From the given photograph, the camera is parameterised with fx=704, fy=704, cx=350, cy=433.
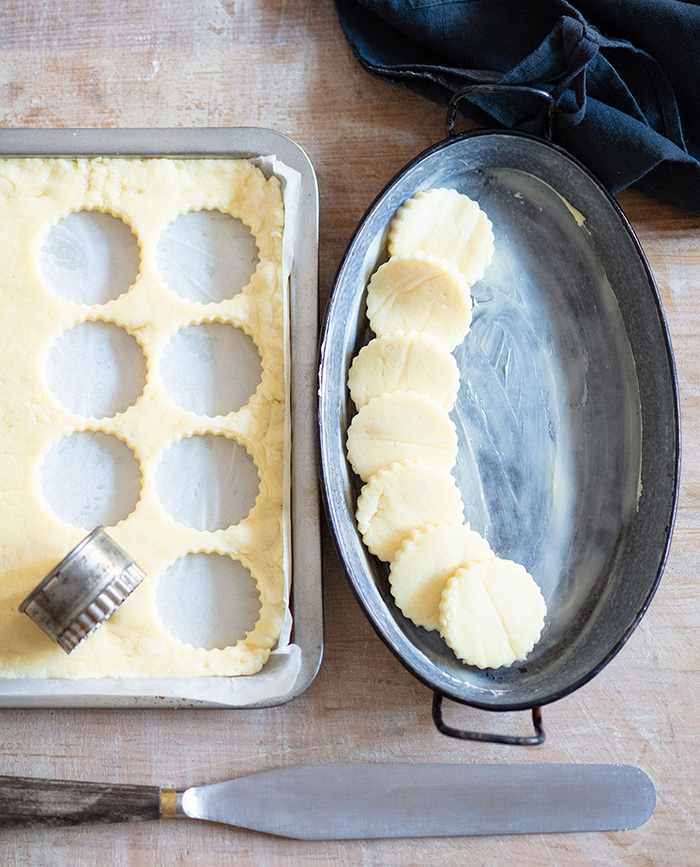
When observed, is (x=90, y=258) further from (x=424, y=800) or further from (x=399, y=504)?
(x=424, y=800)

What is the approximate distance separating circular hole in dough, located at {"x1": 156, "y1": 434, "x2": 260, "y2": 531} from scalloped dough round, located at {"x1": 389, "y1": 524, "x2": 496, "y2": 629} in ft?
0.67

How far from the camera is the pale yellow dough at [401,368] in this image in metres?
0.86

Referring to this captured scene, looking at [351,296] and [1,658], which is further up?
[351,296]

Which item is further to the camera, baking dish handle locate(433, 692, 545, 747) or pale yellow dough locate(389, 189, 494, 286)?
pale yellow dough locate(389, 189, 494, 286)

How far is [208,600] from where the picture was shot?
33.6 inches

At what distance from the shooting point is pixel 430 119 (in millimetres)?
990

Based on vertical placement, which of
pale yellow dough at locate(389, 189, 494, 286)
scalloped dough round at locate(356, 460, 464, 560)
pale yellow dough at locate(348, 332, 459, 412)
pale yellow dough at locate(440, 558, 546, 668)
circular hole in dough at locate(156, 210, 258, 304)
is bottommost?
pale yellow dough at locate(440, 558, 546, 668)

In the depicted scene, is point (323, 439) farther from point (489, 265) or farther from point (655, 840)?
point (655, 840)

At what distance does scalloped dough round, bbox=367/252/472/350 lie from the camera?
2.84 feet

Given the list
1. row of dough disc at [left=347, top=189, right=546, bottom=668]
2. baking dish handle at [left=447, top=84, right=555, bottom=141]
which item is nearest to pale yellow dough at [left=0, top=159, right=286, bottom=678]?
row of dough disc at [left=347, top=189, right=546, bottom=668]

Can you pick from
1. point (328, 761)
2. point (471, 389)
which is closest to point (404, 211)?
point (471, 389)

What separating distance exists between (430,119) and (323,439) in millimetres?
511

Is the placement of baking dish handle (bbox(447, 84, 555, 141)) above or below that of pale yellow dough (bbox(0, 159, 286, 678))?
above

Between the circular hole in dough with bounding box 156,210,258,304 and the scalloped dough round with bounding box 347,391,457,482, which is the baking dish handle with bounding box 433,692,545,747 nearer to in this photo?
the scalloped dough round with bounding box 347,391,457,482
